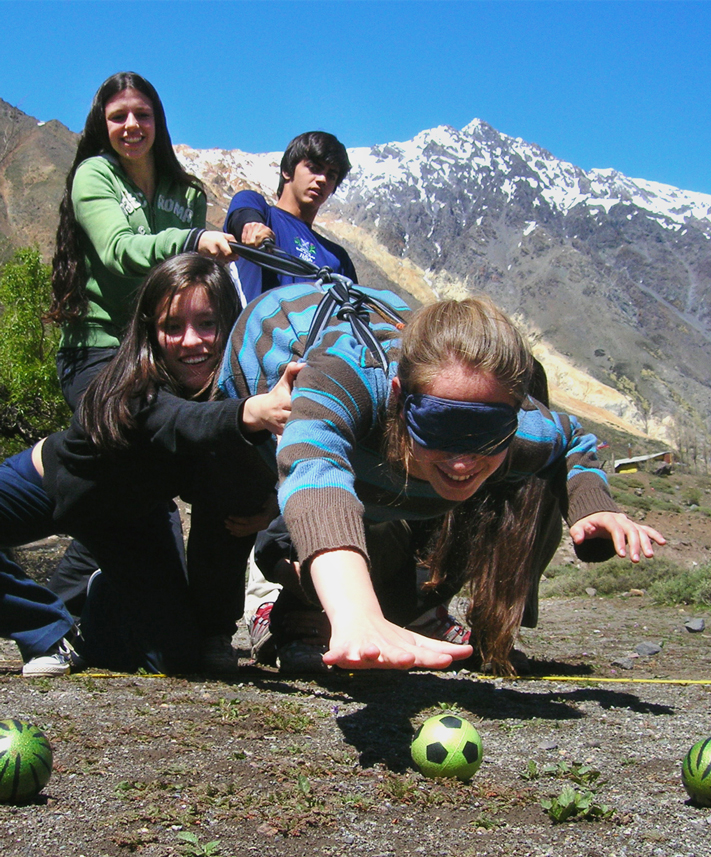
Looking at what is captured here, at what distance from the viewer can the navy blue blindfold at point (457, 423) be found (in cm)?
243

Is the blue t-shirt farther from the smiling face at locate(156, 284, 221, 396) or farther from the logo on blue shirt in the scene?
the smiling face at locate(156, 284, 221, 396)

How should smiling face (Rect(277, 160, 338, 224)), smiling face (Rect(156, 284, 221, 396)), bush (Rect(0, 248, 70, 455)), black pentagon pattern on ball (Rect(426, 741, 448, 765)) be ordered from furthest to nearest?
bush (Rect(0, 248, 70, 455)) → smiling face (Rect(277, 160, 338, 224)) → smiling face (Rect(156, 284, 221, 396)) → black pentagon pattern on ball (Rect(426, 741, 448, 765))

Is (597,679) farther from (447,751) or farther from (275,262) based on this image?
(275,262)

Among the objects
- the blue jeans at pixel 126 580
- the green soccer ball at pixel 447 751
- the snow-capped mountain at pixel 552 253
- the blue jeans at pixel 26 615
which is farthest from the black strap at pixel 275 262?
the snow-capped mountain at pixel 552 253

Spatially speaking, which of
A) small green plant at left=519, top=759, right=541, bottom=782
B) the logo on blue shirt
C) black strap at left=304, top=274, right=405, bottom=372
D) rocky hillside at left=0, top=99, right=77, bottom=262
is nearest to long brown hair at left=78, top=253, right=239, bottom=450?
black strap at left=304, top=274, right=405, bottom=372

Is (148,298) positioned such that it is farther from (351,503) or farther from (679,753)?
(679,753)

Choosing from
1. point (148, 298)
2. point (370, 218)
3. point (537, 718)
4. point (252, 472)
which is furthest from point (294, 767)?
point (370, 218)

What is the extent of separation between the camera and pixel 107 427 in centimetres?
328

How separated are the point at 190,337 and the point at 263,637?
1.54 metres

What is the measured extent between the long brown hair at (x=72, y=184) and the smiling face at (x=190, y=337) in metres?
0.65

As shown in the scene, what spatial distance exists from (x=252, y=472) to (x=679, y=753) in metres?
1.84

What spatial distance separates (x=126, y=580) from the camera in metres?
3.76

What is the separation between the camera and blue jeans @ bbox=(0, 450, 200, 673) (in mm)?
3592

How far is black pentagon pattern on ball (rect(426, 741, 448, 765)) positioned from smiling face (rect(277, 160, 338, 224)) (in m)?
3.13
